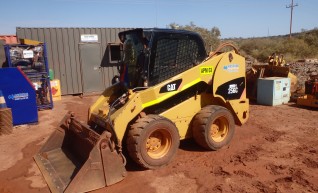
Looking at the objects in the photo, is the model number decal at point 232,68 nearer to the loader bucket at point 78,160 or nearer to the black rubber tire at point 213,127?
the black rubber tire at point 213,127

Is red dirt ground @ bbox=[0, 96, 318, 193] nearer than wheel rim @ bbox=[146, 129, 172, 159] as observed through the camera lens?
Yes

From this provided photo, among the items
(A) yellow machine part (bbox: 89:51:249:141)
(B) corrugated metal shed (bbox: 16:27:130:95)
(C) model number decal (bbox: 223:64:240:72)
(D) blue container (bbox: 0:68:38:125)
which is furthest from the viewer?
(B) corrugated metal shed (bbox: 16:27:130:95)

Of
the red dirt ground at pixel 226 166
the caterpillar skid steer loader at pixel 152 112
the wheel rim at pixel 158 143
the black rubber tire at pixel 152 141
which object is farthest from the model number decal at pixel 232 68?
the wheel rim at pixel 158 143

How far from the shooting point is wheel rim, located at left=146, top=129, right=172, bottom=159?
5.03 metres

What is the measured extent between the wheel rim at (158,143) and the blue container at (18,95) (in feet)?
15.8

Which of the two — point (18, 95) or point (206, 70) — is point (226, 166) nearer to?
point (206, 70)

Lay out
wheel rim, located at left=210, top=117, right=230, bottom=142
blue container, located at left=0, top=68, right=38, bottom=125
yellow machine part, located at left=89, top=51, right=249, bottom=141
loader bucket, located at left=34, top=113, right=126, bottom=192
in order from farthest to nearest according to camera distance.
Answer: blue container, located at left=0, top=68, right=38, bottom=125, wheel rim, located at left=210, top=117, right=230, bottom=142, yellow machine part, located at left=89, top=51, right=249, bottom=141, loader bucket, located at left=34, top=113, right=126, bottom=192

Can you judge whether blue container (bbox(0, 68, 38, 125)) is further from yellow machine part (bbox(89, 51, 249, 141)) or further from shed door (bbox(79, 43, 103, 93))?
shed door (bbox(79, 43, 103, 93))

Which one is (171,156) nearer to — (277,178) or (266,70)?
(277,178)

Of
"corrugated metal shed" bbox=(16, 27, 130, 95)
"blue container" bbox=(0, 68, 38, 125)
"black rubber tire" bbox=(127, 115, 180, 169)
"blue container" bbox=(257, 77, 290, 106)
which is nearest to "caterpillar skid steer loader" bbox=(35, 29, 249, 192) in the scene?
"black rubber tire" bbox=(127, 115, 180, 169)

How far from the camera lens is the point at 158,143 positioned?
16.9 feet

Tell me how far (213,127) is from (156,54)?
6.43ft

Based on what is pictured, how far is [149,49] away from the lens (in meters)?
5.16

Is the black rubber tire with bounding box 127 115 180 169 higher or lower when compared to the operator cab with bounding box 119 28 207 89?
lower
